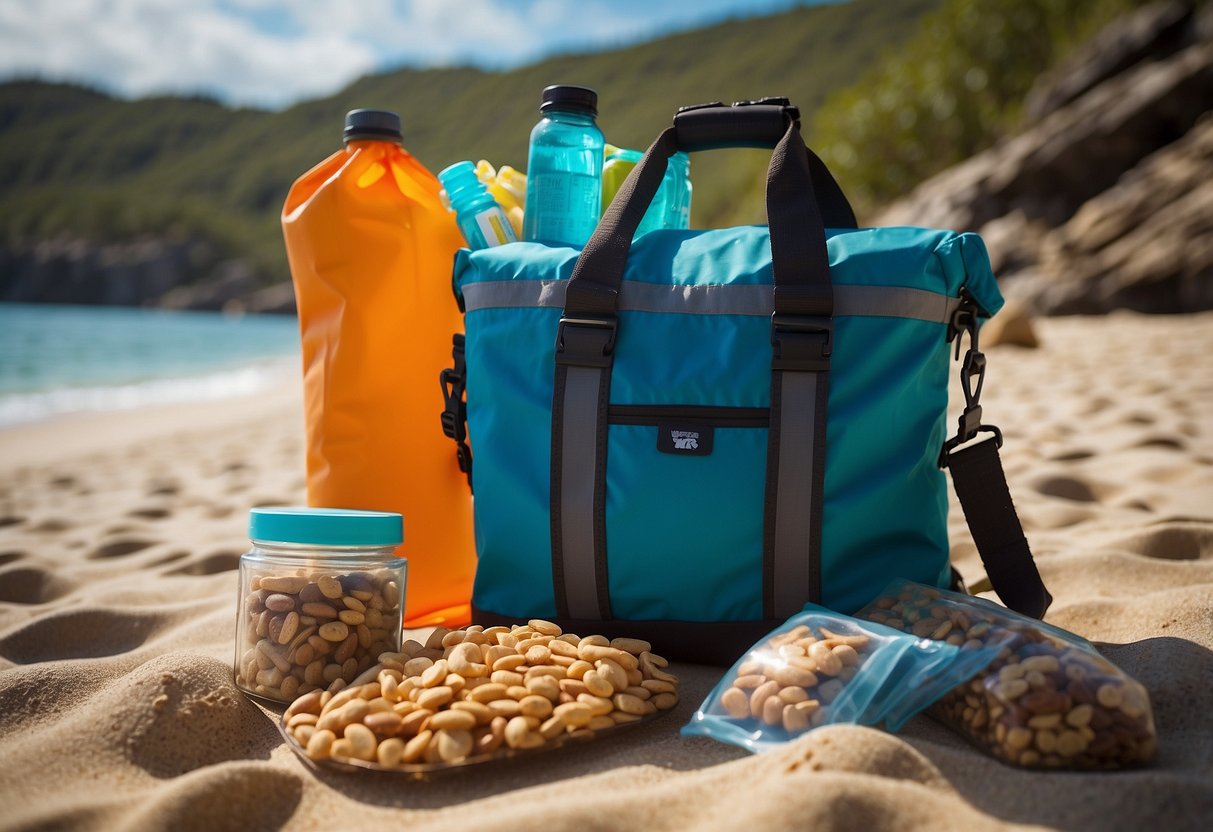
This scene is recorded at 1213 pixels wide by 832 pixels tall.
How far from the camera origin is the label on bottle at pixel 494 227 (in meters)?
2.14

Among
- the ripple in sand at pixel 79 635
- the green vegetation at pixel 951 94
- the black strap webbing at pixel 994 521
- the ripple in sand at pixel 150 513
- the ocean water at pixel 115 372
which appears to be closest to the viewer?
the black strap webbing at pixel 994 521

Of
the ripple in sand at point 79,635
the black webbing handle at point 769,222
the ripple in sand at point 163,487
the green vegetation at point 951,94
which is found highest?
the green vegetation at point 951,94

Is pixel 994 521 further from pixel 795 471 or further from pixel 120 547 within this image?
pixel 120 547

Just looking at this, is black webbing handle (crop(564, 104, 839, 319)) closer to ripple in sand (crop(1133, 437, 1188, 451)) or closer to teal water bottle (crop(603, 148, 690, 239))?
teal water bottle (crop(603, 148, 690, 239))

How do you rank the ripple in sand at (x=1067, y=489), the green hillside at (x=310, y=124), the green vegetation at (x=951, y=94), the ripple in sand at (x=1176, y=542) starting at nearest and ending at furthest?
1. the ripple in sand at (x=1176, y=542)
2. the ripple in sand at (x=1067, y=489)
3. the green vegetation at (x=951, y=94)
4. the green hillside at (x=310, y=124)

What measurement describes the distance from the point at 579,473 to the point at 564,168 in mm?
752

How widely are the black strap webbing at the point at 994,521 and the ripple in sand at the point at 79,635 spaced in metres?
1.91

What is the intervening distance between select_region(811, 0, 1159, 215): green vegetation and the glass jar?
21.4m

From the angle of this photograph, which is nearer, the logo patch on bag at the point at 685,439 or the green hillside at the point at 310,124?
the logo patch on bag at the point at 685,439

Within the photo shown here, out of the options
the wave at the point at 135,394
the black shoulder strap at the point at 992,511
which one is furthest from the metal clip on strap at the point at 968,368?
the wave at the point at 135,394

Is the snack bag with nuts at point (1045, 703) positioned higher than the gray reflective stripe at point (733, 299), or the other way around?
the gray reflective stripe at point (733, 299)

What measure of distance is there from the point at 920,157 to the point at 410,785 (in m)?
24.1

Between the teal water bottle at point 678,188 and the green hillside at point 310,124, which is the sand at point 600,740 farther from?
the green hillside at point 310,124

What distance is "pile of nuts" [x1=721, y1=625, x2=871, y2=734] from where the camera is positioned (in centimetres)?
140
